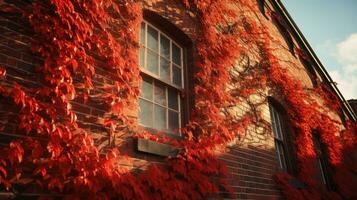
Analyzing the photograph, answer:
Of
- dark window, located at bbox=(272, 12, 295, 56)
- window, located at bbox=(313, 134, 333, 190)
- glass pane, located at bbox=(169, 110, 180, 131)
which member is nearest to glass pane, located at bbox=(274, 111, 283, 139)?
window, located at bbox=(313, 134, 333, 190)

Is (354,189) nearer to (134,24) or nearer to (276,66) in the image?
(276,66)

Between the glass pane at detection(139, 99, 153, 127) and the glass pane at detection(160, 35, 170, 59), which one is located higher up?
the glass pane at detection(160, 35, 170, 59)

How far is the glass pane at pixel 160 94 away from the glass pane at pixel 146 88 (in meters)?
0.11

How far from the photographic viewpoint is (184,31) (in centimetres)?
476

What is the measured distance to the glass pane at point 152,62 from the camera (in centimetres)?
413

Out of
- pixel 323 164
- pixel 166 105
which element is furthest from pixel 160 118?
pixel 323 164

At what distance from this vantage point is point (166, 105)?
4180 mm

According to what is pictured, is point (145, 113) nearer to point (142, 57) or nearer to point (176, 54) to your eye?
point (142, 57)

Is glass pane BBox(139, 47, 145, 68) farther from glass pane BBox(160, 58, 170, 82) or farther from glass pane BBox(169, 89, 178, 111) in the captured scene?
glass pane BBox(169, 89, 178, 111)

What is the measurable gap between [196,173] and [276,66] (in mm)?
4677

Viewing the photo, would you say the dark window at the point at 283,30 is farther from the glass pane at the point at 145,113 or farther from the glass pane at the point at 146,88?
the glass pane at the point at 145,113

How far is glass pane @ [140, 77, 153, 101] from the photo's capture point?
390 cm

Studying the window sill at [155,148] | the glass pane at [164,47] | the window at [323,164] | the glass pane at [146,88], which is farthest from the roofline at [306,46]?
the window sill at [155,148]

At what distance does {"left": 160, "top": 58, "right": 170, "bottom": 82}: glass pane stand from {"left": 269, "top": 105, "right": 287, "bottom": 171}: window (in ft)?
11.9
